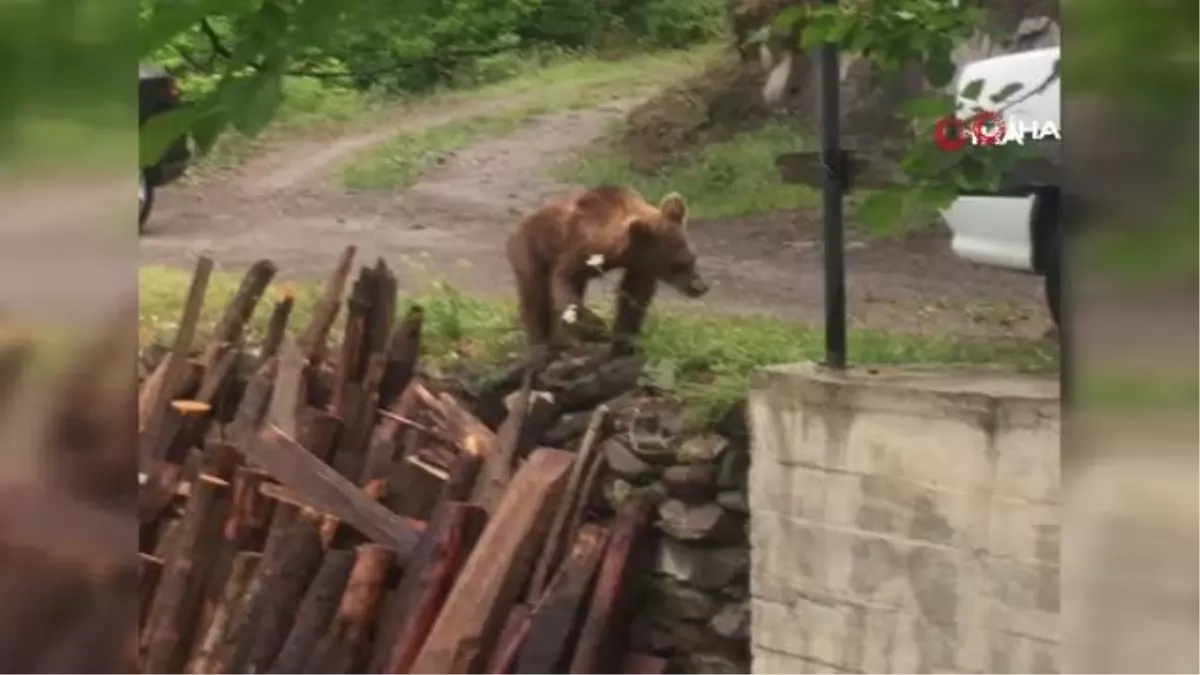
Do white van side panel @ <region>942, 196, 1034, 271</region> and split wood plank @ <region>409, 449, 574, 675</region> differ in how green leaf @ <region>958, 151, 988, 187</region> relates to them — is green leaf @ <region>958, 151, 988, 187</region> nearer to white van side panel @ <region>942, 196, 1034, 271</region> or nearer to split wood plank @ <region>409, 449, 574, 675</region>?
white van side panel @ <region>942, 196, 1034, 271</region>

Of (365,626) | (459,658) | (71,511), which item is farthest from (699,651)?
(71,511)

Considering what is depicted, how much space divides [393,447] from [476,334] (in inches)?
5.8

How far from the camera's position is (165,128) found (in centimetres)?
105

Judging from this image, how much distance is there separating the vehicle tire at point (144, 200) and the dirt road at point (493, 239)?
1cm

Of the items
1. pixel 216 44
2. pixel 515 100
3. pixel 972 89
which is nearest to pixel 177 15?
pixel 216 44

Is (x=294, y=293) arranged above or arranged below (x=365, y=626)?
above

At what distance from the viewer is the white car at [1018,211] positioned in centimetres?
99

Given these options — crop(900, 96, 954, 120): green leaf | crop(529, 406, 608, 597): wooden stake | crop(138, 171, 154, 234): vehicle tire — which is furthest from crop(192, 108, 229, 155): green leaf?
crop(900, 96, 954, 120): green leaf

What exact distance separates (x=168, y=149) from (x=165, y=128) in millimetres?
60

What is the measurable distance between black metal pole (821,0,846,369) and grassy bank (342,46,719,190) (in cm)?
11

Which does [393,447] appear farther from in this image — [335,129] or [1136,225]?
[1136,225]

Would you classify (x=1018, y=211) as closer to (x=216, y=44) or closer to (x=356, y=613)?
(x=216, y=44)

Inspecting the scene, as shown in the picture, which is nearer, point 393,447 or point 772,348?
point 772,348

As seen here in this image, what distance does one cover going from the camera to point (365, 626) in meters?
1.37
